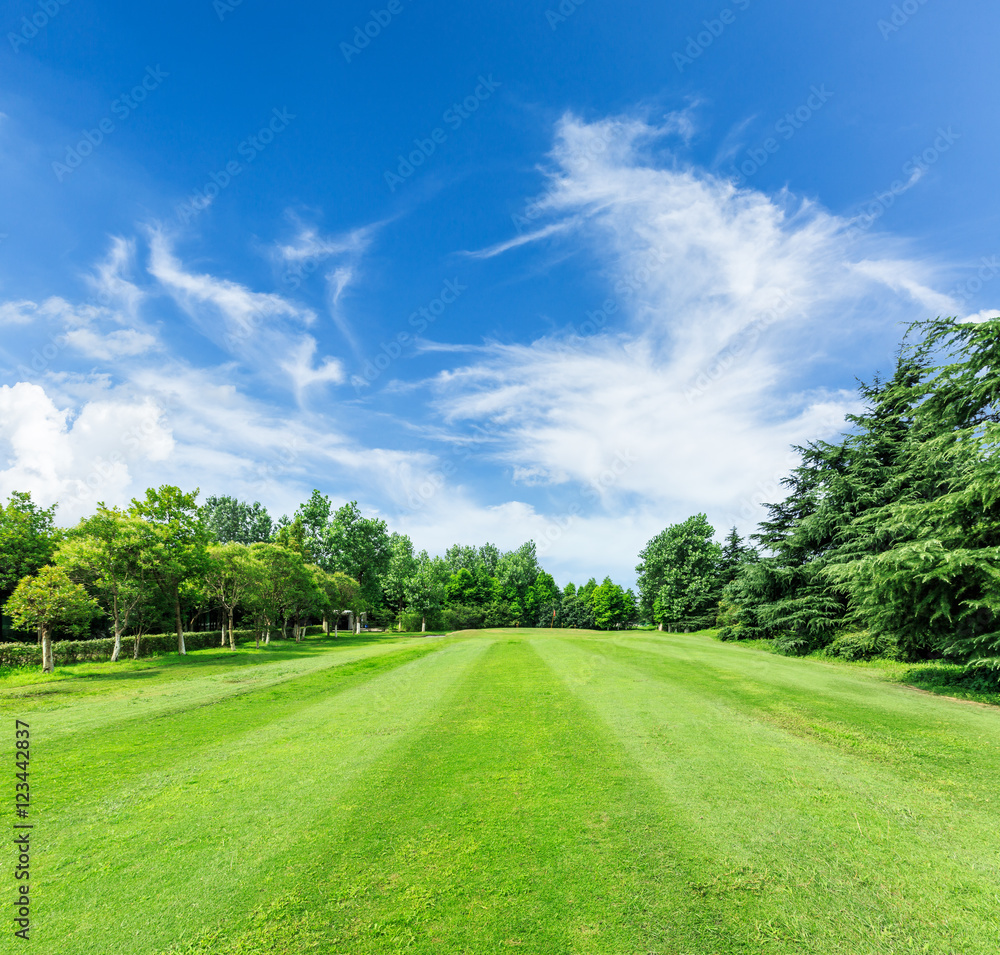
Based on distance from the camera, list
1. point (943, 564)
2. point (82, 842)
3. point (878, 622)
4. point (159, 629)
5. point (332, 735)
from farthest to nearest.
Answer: point (159, 629) → point (878, 622) → point (943, 564) → point (332, 735) → point (82, 842)

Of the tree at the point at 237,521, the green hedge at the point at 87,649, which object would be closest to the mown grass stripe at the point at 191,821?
the green hedge at the point at 87,649

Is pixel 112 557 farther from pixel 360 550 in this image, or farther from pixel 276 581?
pixel 360 550

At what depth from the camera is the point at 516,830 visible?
553 centimetres

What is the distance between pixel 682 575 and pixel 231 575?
50.2m

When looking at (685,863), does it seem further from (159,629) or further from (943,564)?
(159,629)

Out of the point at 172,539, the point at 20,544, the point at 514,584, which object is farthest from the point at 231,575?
the point at 514,584

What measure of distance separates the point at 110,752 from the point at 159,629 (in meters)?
44.8

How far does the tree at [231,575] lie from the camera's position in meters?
31.4

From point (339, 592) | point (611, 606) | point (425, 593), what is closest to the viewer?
point (339, 592)

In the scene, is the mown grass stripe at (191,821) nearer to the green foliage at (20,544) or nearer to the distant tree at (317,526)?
the green foliage at (20,544)

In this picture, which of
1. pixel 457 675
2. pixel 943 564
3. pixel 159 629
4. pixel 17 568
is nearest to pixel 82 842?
pixel 457 675

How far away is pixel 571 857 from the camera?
495 centimetres

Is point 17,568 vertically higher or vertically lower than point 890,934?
higher

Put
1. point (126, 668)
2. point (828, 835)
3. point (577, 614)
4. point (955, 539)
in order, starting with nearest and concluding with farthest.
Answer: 1. point (828, 835)
2. point (955, 539)
3. point (126, 668)
4. point (577, 614)
